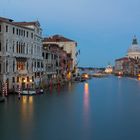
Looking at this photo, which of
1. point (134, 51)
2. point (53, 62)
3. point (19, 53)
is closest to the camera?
point (19, 53)

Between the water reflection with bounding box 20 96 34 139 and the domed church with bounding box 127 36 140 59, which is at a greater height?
the domed church with bounding box 127 36 140 59

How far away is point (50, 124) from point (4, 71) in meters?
14.7

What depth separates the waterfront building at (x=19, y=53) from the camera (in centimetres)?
3472

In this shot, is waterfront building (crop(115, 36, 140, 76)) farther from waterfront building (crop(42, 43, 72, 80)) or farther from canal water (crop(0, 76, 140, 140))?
canal water (crop(0, 76, 140, 140))

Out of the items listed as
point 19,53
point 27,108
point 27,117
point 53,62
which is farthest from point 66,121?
point 53,62

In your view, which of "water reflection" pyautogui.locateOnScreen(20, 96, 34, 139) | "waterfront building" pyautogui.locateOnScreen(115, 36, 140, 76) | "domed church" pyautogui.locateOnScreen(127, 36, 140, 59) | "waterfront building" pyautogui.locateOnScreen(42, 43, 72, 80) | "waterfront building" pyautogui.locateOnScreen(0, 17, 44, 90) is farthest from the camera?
"domed church" pyautogui.locateOnScreen(127, 36, 140, 59)

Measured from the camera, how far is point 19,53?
38.1 meters

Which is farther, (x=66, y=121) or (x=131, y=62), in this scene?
(x=131, y=62)

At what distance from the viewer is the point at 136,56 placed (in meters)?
176

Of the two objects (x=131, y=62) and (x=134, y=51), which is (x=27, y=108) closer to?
(x=131, y=62)

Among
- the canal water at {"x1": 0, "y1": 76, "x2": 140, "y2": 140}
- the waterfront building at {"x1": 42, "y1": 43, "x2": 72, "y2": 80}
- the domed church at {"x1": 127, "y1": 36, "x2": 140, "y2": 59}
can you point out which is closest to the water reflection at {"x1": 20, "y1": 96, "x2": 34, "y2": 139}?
the canal water at {"x1": 0, "y1": 76, "x2": 140, "y2": 140}

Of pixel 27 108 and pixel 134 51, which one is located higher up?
pixel 134 51

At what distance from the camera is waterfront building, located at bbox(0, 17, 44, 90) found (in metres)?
34.7

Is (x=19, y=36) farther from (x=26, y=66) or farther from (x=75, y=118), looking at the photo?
(x=75, y=118)
